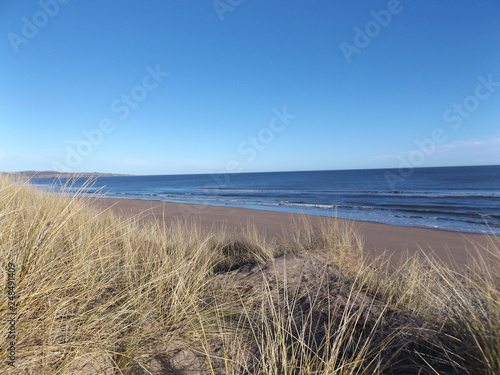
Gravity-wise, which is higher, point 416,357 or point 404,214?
point 416,357

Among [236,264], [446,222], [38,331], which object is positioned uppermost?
[38,331]

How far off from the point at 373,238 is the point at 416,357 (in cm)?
707

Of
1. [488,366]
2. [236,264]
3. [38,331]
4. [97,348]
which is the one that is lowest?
[236,264]

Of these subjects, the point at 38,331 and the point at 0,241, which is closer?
the point at 38,331

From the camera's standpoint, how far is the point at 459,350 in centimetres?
179

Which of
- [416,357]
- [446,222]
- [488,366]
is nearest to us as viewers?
[488,366]

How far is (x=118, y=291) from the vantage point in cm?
220

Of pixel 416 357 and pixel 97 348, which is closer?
pixel 97 348

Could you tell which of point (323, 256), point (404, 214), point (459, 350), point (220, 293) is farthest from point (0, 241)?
point (404, 214)

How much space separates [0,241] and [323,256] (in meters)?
3.66

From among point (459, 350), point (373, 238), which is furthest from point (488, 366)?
point (373, 238)

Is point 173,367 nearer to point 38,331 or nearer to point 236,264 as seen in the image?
point 38,331

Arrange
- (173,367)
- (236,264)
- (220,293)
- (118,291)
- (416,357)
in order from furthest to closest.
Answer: (236,264) < (220,293) < (118,291) < (416,357) < (173,367)

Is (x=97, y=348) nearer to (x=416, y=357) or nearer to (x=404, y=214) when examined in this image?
(x=416, y=357)
